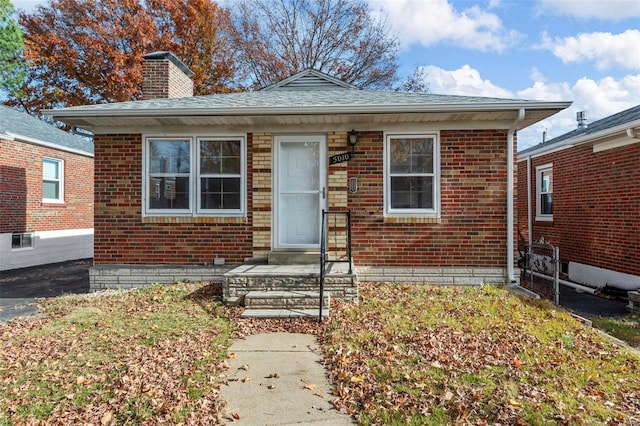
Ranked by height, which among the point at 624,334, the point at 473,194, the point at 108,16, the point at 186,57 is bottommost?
the point at 624,334

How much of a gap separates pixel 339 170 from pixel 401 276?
222cm

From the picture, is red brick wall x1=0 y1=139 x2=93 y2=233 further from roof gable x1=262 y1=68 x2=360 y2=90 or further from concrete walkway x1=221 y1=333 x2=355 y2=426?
concrete walkway x1=221 y1=333 x2=355 y2=426

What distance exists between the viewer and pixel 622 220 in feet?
24.9

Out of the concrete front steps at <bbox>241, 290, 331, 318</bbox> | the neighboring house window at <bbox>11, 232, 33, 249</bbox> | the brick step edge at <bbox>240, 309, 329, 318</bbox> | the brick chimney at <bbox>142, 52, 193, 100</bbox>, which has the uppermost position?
the brick chimney at <bbox>142, 52, 193, 100</bbox>

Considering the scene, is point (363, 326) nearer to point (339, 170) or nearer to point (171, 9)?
point (339, 170)

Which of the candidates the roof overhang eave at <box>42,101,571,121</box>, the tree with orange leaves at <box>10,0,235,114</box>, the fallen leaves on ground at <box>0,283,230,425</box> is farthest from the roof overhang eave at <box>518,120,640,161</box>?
the tree with orange leaves at <box>10,0,235,114</box>

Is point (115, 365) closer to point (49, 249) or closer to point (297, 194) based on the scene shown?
point (297, 194)

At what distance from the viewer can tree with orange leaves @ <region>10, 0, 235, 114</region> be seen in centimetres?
1850

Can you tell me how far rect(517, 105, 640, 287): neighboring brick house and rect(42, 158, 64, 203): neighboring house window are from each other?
14587 mm

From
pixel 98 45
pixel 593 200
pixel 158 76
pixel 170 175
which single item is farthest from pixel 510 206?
pixel 98 45

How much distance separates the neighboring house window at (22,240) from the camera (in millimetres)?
10828

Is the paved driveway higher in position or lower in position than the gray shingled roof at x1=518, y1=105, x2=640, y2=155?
lower

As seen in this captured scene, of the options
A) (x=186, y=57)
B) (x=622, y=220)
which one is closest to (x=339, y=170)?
(x=622, y=220)

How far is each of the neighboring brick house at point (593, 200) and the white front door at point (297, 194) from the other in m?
5.79
